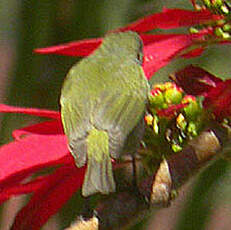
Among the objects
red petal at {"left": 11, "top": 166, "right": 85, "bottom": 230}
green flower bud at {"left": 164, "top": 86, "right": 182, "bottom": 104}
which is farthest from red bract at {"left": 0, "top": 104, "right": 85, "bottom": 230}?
green flower bud at {"left": 164, "top": 86, "right": 182, "bottom": 104}

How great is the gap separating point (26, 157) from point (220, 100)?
176 millimetres

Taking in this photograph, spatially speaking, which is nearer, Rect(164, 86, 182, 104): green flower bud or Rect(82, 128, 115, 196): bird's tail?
Rect(82, 128, 115, 196): bird's tail

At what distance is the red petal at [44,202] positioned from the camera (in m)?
0.63

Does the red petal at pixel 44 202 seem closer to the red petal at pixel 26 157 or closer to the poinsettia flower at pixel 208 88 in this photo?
the red petal at pixel 26 157

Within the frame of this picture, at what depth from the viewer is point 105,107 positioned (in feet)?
2.25

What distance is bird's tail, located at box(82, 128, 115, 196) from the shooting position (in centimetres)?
59

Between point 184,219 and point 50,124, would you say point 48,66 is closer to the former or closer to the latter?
point 184,219

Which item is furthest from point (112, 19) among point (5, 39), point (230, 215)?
point (230, 215)

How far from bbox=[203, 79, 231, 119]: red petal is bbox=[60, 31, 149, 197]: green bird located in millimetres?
62

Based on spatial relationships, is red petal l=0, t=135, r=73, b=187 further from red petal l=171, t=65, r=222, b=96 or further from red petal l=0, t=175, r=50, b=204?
red petal l=171, t=65, r=222, b=96

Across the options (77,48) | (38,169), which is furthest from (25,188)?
(77,48)

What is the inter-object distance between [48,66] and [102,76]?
54 cm

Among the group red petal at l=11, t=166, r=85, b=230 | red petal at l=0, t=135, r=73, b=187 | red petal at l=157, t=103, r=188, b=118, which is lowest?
red petal at l=11, t=166, r=85, b=230

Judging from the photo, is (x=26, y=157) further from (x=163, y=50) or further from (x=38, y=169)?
(x=163, y=50)
